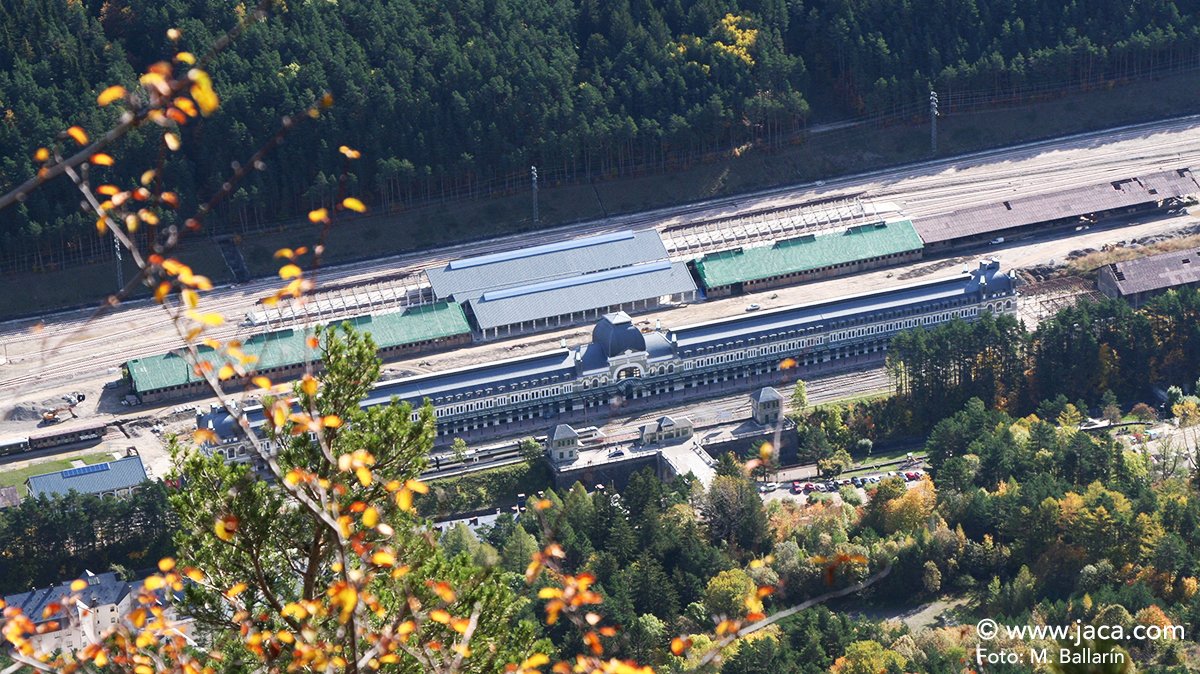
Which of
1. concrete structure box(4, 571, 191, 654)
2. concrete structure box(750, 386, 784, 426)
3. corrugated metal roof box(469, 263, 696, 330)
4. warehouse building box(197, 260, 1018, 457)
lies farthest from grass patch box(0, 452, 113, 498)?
concrete structure box(750, 386, 784, 426)

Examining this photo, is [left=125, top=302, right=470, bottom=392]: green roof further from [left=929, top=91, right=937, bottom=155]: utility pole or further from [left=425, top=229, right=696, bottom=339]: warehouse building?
[left=929, top=91, right=937, bottom=155]: utility pole

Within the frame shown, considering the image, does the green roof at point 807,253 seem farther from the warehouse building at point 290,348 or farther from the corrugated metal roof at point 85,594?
the corrugated metal roof at point 85,594

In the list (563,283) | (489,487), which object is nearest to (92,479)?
(489,487)

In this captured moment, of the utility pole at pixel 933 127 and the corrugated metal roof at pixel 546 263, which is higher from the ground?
the utility pole at pixel 933 127

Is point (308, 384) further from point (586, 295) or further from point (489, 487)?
point (586, 295)

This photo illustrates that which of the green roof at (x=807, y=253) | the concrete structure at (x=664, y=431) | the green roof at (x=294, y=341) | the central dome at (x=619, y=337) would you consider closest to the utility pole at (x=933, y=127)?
the green roof at (x=807, y=253)

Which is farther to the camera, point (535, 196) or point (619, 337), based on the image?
point (535, 196)
